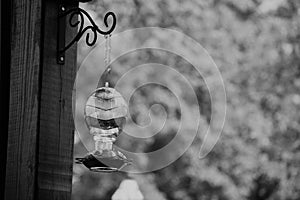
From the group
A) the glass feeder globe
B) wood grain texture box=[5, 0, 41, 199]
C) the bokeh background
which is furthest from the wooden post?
the bokeh background

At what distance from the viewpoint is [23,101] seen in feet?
4.80

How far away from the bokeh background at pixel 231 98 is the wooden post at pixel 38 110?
12.6 feet

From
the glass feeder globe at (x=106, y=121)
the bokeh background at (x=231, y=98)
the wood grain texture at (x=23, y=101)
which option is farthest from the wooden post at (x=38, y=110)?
the bokeh background at (x=231, y=98)

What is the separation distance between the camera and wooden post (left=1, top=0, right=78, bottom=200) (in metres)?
1.42

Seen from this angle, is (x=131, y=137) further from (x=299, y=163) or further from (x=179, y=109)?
(x=299, y=163)

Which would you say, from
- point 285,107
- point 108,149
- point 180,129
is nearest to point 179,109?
point 180,129

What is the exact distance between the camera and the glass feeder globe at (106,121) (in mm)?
1680

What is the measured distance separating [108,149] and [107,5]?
3.98m

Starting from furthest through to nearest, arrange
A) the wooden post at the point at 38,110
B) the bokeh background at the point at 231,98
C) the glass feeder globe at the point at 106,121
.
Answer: the bokeh background at the point at 231,98 → the glass feeder globe at the point at 106,121 → the wooden post at the point at 38,110

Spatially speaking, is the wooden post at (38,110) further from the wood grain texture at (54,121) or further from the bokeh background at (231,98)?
the bokeh background at (231,98)

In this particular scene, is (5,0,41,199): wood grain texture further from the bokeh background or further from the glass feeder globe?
the bokeh background

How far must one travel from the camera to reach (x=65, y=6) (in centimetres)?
151

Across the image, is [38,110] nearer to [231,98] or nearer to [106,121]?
[106,121]

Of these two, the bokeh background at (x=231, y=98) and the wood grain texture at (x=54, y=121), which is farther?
the bokeh background at (x=231, y=98)
